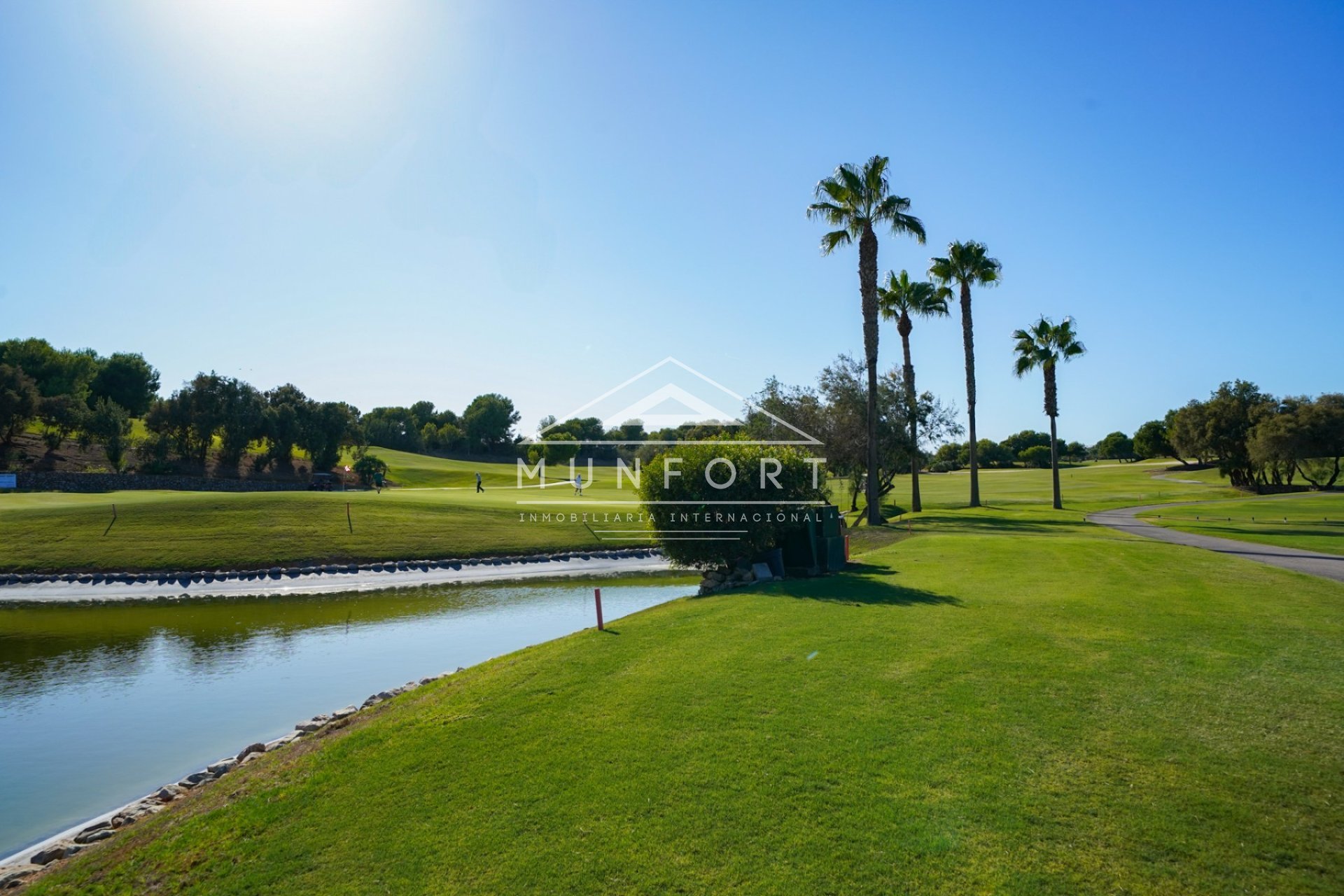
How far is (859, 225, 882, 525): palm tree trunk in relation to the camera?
29703 millimetres

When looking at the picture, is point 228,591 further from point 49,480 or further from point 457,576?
point 49,480

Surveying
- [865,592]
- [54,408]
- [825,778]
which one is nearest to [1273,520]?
[865,592]

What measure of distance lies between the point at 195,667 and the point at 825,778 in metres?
14.3

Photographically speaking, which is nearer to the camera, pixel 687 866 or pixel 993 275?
pixel 687 866

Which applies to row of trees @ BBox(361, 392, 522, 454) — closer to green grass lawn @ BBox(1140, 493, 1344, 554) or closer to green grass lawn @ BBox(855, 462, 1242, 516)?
green grass lawn @ BBox(855, 462, 1242, 516)

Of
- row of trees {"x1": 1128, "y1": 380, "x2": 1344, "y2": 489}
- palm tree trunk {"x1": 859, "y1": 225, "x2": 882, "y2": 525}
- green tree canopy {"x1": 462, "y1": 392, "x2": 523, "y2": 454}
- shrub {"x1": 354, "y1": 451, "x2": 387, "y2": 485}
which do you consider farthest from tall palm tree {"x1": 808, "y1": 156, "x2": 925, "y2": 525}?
green tree canopy {"x1": 462, "y1": 392, "x2": 523, "y2": 454}

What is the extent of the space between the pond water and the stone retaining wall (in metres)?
30.7

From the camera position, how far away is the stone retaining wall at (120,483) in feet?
147

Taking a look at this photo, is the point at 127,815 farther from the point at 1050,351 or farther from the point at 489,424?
the point at 489,424

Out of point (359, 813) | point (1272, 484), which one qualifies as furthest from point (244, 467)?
point (1272, 484)

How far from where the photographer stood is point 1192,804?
555 cm

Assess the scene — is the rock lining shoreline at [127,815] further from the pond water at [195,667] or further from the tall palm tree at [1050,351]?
the tall palm tree at [1050,351]

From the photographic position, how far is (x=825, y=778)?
247 inches

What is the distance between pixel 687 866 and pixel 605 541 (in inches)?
1104
